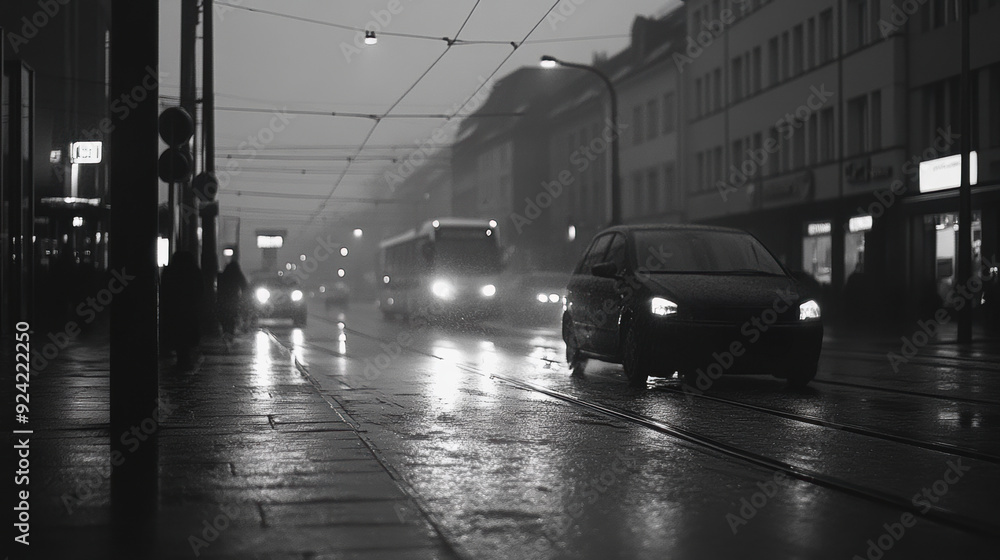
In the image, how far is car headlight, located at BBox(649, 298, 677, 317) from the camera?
12.1m

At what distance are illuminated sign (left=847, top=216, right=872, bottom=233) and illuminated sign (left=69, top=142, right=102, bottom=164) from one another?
2076 cm

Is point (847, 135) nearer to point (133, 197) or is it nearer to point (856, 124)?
point (856, 124)

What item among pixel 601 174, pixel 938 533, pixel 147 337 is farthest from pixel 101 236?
pixel 601 174

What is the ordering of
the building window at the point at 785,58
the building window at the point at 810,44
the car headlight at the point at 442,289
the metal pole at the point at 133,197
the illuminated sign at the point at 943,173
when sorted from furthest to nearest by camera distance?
1. the building window at the point at 785,58
2. the building window at the point at 810,44
3. the car headlight at the point at 442,289
4. the illuminated sign at the point at 943,173
5. the metal pole at the point at 133,197

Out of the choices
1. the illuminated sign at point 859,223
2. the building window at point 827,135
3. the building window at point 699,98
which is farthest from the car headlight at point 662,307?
the building window at point 699,98

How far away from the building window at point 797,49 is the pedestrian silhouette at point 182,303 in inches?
1155

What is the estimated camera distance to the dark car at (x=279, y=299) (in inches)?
1412

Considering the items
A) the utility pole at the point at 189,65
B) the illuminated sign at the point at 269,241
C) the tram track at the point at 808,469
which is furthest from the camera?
the illuminated sign at the point at 269,241

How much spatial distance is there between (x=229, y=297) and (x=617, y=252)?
38.1 ft

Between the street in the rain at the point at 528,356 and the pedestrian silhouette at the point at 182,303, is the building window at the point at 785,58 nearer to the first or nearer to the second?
the street in the rain at the point at 528,356

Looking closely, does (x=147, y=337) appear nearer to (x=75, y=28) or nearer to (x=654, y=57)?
(x=75, y=28)

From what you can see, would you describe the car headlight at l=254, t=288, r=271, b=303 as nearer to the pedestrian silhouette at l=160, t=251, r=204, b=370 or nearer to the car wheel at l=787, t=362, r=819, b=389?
the pedestrian silhouette at l=160, t=251, r=204, b=370

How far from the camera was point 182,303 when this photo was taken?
1494 centimetres

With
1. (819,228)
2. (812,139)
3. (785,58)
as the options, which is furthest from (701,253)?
(785,58)
